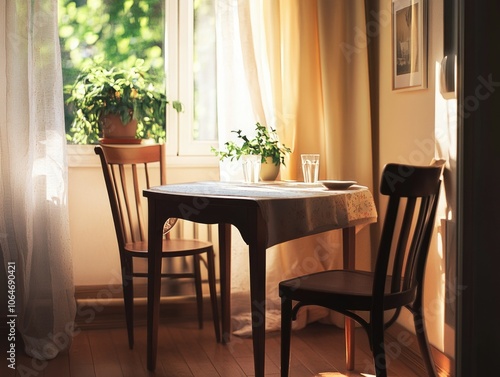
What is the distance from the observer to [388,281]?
8.52ft

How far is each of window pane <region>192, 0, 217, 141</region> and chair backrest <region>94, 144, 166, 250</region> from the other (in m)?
0.36

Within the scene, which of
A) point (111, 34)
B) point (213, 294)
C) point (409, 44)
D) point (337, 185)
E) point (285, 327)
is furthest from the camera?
point (111, 34)

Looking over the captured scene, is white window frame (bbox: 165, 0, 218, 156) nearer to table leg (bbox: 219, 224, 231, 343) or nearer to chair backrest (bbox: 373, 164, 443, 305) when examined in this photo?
table leg (bbox: 219, 224, 231, 343)

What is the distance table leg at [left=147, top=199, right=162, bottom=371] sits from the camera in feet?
9.64

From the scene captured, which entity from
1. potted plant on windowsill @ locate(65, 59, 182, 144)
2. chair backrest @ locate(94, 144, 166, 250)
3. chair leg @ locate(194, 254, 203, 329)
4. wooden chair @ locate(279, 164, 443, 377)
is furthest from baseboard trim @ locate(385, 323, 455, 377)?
potted plant on windowsill @ locate(65, 59, 182, 144)

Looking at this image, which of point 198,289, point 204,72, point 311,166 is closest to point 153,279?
point 198,289

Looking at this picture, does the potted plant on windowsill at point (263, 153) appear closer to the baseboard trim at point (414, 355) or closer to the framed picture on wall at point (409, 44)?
the framed picture on wall at point (409, 44)

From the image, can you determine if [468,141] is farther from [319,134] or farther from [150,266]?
[319,134]

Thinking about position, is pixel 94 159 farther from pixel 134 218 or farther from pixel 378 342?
pixel 378 342

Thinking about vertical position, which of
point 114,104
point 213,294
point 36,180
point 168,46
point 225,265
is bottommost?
point 213,294

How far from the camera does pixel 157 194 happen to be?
9.33 feet

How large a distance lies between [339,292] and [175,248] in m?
1.18

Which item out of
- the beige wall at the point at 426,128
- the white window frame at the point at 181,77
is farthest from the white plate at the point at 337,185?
the white window frame at the point at 181,77

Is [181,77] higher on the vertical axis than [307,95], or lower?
higher
